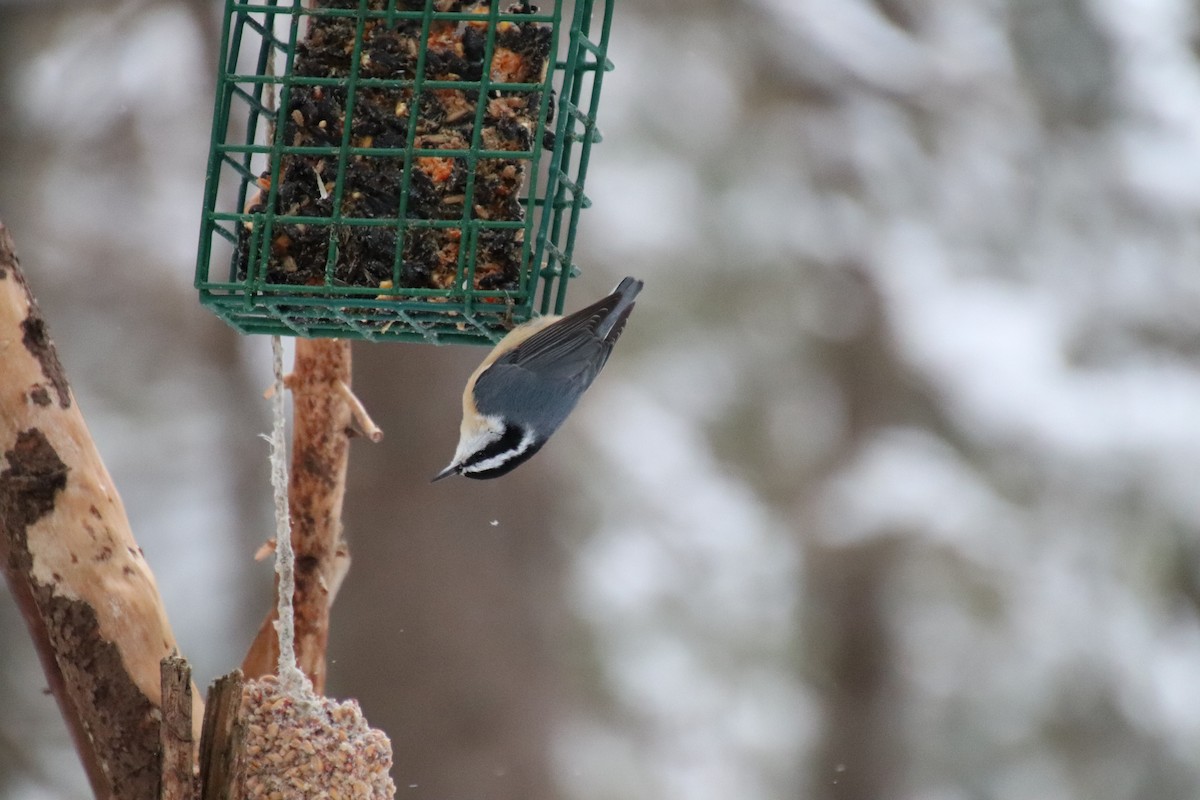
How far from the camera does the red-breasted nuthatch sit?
4016mm

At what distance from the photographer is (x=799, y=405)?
9008mm

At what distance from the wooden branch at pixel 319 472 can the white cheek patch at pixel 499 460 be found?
0.43 metres

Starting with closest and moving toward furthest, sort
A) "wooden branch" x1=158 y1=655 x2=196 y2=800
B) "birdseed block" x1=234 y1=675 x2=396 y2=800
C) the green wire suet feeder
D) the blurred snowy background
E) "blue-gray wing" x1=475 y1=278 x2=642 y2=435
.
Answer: "wooden branch" x1=158 y1=655 x2=196 y2=800, "birdseed block" x1=234 y1=675 x2=396 y2=800, the green wire suet feeder, "blue-gray wing" x1=475 y1=278 x2=642 y2=435, the blurred snowy background

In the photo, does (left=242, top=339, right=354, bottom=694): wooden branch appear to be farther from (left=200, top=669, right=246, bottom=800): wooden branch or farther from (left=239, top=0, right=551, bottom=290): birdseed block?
(left=200, top=669, right=246, bottom=800): wooden branch

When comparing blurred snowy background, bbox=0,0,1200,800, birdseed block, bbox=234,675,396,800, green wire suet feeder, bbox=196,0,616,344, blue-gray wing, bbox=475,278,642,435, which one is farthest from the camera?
blurred snowy background, bbox=0,0,1200,800

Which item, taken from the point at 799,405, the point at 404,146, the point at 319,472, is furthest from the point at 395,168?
the point at 799,405

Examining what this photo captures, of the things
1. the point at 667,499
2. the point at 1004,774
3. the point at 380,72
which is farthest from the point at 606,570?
the point at 380,72

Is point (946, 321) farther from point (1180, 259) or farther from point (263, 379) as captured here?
point (263, 379)

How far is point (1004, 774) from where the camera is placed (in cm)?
837

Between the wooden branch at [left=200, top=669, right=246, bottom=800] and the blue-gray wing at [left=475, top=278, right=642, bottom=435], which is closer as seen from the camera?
the wooden branch at [left=200, top=669, right=246, bottom=800]

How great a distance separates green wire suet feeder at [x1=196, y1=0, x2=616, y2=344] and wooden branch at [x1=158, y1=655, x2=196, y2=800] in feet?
3.30

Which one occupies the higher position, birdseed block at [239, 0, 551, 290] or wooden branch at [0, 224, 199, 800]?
birdseed block at [239, 0, 551, 290]

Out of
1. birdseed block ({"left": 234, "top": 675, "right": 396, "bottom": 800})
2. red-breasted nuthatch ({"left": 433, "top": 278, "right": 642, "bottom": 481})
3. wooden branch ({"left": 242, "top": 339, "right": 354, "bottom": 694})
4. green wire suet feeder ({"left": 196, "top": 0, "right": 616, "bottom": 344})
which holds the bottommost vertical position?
birdseed block ({"left": 234, "top": 675, "right": 396, "bottom": 800})

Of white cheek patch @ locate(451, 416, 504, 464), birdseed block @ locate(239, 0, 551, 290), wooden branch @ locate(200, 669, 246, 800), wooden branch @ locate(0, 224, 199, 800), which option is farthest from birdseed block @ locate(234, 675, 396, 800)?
birdseed block @ locate(239, 0, 551, 290)
